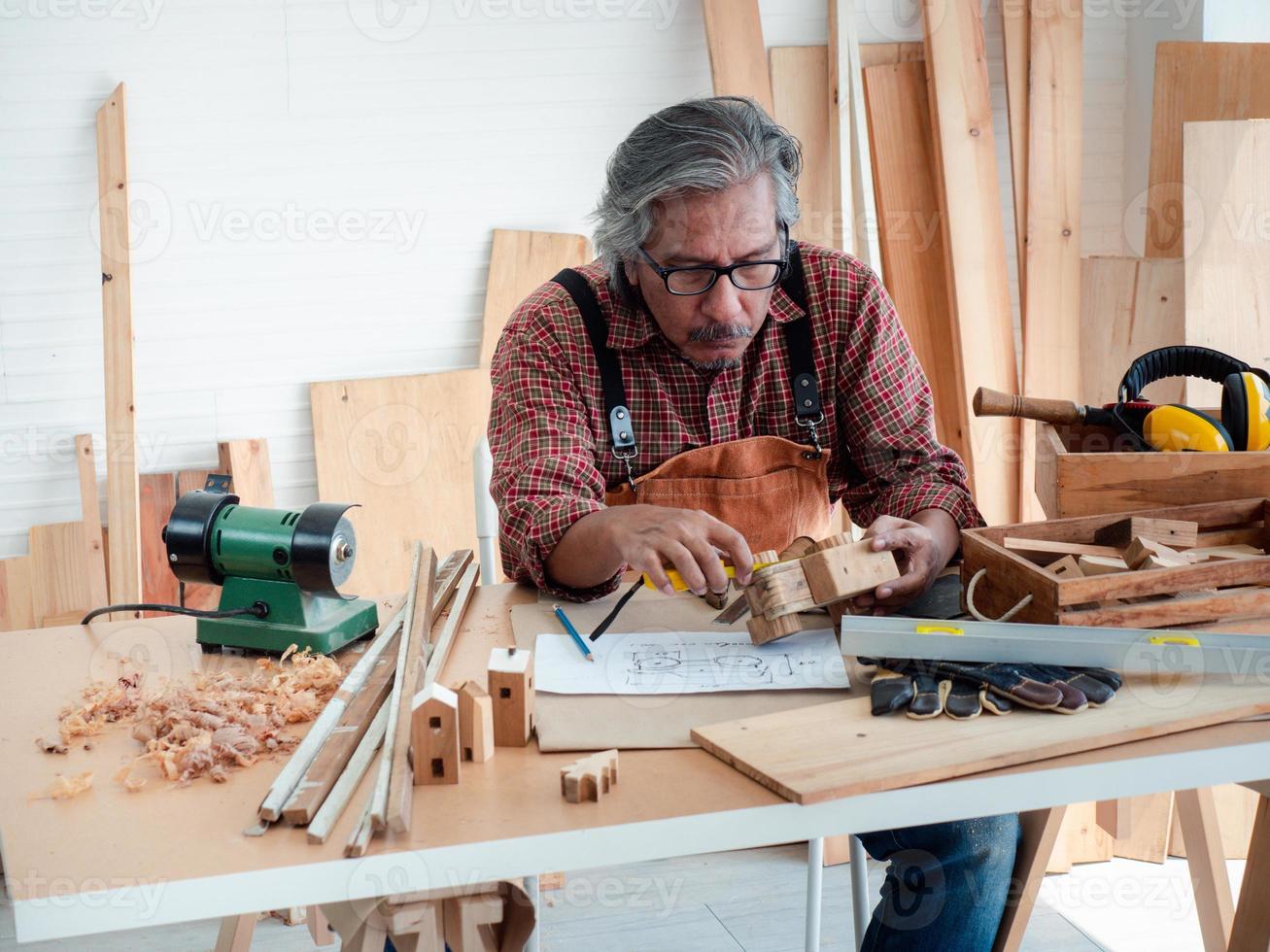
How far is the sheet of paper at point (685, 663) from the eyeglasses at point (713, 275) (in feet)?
2.11

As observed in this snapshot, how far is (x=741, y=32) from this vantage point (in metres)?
3.38

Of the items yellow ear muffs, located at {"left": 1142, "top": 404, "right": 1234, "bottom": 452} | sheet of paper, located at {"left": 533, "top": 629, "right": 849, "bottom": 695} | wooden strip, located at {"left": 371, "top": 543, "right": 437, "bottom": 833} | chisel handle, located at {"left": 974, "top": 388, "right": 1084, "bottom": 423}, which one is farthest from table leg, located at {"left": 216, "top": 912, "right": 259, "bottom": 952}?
yellow ear muffs, located at {"left": 1142, "top": 404, "right": 1234, "bottom": 452}

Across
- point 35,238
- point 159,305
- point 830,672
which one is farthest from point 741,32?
point 830,672

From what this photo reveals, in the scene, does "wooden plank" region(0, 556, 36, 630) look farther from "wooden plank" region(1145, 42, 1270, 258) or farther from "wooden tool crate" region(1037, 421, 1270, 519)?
"wooden plank" region(1145, 42, 1270, 258)

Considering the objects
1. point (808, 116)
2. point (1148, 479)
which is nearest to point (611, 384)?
point (1148, 479)

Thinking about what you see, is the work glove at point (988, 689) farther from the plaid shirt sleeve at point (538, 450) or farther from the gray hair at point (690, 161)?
the gray hair at point (690, 161)

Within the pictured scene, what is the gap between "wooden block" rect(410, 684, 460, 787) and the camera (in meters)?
1.20

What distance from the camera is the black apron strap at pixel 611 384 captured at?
7.12ft

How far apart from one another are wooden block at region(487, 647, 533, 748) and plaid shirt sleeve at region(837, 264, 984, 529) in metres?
1.04

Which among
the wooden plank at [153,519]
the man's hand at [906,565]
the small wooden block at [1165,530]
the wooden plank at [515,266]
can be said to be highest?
the wooden plank at [515,266]

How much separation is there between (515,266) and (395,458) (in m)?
0.73

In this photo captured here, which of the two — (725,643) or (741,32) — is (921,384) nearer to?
(725,643)

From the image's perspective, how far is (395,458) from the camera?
3.46 m

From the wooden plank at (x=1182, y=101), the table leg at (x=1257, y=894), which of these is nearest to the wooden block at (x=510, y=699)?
the table leg at (x=1257, y=894)
